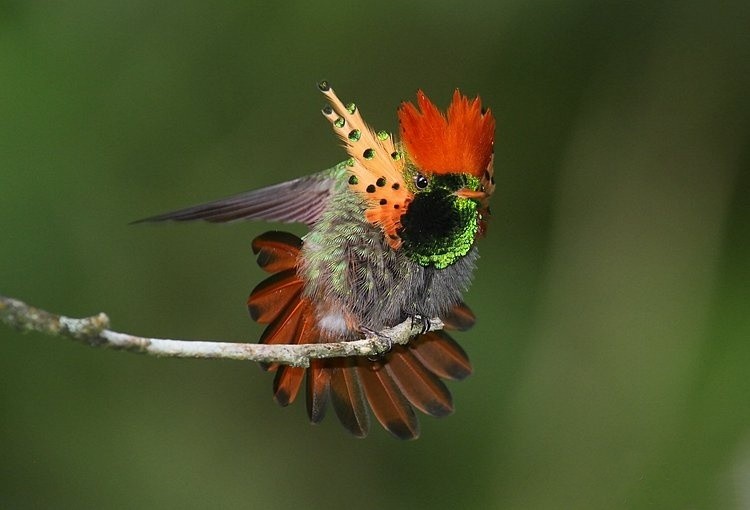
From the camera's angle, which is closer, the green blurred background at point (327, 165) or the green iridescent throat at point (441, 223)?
the green iridescent throat at point (441, 223)

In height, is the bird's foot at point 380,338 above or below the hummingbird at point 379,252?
below

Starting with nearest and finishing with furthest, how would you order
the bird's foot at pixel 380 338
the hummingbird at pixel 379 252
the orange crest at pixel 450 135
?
the orange crest at pixel 450 135 → the hummingbird at pixel 379 252 → the bird's foot at pixel 380 338

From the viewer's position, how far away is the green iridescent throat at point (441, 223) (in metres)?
2.87

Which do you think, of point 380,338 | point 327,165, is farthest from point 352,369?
point 327,165

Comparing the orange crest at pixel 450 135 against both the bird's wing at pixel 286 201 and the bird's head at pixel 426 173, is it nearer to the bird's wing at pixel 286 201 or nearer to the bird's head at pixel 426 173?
the bird's head at pixel 426 173

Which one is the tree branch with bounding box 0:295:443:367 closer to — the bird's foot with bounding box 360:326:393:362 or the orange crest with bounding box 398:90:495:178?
the bird's foot with bounding box 360:326:393:362

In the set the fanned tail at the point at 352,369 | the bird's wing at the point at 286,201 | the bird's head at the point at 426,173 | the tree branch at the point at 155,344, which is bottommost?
the tree branch at the point at 155,344

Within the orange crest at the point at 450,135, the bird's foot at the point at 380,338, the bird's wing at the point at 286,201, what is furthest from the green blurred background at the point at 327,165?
the orange crest at the point at 450,135

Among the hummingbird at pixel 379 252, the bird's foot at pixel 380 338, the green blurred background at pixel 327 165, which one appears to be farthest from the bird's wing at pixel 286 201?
the green blurred background at pixel 327 165

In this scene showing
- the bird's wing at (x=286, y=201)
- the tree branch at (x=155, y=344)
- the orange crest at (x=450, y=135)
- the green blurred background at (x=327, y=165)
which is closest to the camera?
the tree branch at (x=155, y=344)

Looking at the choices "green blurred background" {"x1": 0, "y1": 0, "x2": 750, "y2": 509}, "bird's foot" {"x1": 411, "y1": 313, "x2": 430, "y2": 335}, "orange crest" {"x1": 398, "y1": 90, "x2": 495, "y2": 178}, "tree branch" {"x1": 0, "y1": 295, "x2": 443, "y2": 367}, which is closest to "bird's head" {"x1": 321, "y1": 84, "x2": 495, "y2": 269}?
"orange crest" {"x1": 398, "y1": 90, "x2": 495, "y2": 178}

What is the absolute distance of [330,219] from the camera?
3.21 m

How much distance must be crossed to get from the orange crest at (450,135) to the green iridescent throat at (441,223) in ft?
0.16

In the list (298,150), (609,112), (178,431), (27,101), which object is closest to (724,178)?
(609,112)
